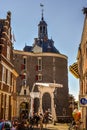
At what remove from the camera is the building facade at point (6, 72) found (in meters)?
31.4

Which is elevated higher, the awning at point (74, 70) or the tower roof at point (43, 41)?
the tower roof at point (43, 41)

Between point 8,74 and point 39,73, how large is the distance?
3406 cm

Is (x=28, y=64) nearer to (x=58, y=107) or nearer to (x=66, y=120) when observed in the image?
(x=58, y=107)

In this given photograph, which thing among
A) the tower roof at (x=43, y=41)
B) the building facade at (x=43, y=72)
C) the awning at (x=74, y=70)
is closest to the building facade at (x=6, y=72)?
the awning at (x=74, y=70)

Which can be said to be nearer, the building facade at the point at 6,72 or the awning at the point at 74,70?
the building facade at the point at 6,72

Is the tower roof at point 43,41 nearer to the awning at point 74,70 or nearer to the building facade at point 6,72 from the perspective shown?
the building facade at point 6,72

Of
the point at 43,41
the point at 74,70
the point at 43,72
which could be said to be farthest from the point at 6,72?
the point at 43,41

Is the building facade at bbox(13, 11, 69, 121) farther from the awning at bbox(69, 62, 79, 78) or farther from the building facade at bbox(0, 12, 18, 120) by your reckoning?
the awning at bbox(69, 62, 79, 78)

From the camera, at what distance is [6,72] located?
33.8m

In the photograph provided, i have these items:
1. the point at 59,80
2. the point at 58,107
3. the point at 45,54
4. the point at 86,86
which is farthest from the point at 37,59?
the point at 86,86

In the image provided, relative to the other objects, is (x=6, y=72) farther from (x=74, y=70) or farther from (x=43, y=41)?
(x=43, y=41)

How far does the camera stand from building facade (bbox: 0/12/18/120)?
31.4 m

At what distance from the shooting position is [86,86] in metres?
27.5

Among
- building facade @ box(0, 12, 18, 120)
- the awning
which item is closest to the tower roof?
building facade @ box(0, 12, 18, 120)
